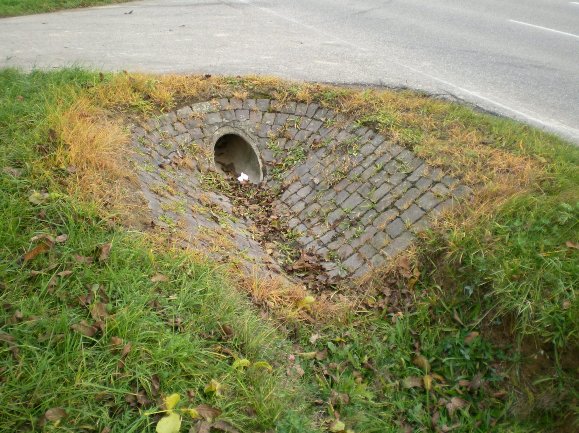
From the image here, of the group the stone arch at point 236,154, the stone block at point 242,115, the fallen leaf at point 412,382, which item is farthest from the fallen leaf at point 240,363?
the stone block at point 242,115

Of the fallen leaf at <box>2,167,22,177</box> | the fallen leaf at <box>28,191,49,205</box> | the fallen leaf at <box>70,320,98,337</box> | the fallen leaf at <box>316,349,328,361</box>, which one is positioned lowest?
the fallen leaf at <box>316,349,328,361</box>

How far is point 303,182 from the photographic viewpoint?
6.12m

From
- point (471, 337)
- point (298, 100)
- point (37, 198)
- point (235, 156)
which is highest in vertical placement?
point (37, 198)

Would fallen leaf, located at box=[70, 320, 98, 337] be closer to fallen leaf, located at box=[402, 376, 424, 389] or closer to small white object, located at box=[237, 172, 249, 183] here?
fallen leaf, located at box=[402, 376, 424, 389]

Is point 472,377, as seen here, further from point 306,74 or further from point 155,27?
point 155,27

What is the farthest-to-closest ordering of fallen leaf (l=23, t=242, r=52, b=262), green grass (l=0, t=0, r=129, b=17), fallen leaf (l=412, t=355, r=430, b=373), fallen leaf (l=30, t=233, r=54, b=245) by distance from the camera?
1. green grass (l=0, t=0, r=129, b=17)
2. fallen leaf (l=412, t=355, r=430, b=373)
3. fallen leaf (l=30, t=233, r=54, b=245)
4. fallen leaf (l=23, t=242, r=52, b=262)

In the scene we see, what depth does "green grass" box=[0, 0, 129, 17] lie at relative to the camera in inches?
395

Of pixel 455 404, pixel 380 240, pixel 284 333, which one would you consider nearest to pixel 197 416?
pixel 284 333

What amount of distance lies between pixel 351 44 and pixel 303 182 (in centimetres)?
371

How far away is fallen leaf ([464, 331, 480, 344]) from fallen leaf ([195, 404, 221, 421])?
205 centimetres

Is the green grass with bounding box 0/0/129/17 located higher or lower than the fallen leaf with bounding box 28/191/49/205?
higher

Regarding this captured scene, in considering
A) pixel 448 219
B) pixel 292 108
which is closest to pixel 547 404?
pixel 448 219

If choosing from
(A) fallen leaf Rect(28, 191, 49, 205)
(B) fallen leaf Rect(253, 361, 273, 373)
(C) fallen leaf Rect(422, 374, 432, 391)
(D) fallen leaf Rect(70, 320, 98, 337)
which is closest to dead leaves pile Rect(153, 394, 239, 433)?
(B) fallen leaf Rect(253, 361, 273, 373)

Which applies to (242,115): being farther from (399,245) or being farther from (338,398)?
(338,398)
